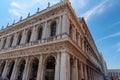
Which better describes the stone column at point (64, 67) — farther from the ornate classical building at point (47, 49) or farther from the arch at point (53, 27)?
the arch at point (53, 27)

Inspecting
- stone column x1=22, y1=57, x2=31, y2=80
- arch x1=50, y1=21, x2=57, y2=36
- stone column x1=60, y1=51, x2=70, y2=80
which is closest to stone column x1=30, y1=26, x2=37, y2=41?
arch x1=50, y1=21, x2=57, y2=36

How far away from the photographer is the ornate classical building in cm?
1166

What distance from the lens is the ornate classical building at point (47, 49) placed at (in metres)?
11.7

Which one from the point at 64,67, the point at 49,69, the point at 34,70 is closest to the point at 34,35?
the point at 34,70

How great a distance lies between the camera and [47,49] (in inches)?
501

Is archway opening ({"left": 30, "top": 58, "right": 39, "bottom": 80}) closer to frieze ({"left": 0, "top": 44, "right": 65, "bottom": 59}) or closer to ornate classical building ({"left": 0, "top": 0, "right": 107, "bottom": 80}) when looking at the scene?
ornate classical building ({"left": 0, "top": 0, "right": 107, "bottom": 80})

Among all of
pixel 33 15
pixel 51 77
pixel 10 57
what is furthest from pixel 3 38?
pixel 51 77

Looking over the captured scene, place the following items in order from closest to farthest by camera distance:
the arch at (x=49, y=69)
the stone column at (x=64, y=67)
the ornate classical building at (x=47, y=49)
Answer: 1. the stone column at (x=64, y=67)
2. the ornate classical building at (x=47, y=49)
3. the arch at (x=49, y=69)

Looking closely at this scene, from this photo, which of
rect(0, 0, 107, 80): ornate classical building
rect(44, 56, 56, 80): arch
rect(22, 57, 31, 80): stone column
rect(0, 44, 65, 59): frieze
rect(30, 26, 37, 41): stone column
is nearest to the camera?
rect(0, 0, 107, 80): ornate classical building

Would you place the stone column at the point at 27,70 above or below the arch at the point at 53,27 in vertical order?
below

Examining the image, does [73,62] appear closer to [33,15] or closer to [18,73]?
[18,73]

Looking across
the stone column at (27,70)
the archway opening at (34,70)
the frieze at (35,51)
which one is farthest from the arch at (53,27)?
the stone column at (27,70)

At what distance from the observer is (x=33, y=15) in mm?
17406

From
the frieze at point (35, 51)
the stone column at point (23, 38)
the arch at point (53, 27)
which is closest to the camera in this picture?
the frieze at point (35, 51)
